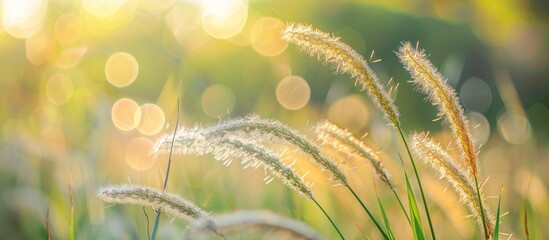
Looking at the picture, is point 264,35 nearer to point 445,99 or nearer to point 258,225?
point 445,99

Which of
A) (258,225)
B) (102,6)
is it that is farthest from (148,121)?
(102,6)

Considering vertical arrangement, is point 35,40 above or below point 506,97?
above

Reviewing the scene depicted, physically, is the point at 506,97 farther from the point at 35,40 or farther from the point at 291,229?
the point at 35,40

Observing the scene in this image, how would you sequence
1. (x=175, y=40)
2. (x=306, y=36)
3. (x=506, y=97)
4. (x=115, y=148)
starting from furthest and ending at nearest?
(x=175, y=40), (x=115, y=148), (x=506, y=97), (x=306, y=36)

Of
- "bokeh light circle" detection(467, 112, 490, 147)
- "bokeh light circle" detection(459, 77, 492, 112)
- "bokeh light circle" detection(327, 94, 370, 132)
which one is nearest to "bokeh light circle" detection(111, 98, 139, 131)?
"bokeh light circle" detection(327, 94, 370, 132)

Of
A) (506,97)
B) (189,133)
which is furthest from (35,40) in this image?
(189,133)

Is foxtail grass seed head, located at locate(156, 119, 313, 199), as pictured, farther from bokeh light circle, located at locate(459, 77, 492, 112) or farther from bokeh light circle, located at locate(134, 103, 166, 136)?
bokeh light circle, located at locate(459, 77, 492, 112)
